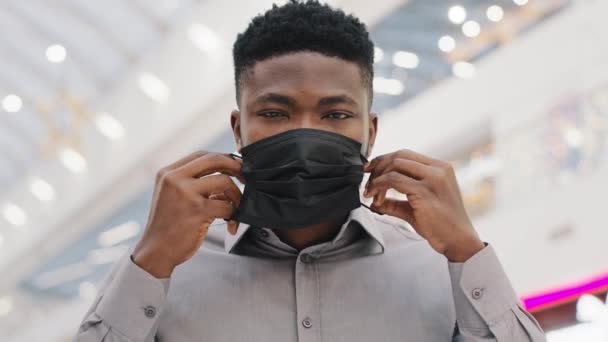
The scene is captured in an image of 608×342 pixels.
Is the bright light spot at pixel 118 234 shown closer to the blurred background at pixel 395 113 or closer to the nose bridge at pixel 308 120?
the blurred background at pixel 395 113

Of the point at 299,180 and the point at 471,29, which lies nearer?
the point at 299,180

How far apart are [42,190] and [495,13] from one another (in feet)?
25.8

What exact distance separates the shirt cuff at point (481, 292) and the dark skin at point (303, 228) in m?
0.03

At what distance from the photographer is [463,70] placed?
11.3 metres

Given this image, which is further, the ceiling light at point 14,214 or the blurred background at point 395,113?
the ceiling light at point 14,214

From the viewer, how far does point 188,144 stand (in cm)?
1181

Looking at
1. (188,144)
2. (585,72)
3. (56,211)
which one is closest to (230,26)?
(188,144)

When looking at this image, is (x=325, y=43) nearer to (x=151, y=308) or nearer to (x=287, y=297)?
(x=287, y=297)

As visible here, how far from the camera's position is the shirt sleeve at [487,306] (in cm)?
188

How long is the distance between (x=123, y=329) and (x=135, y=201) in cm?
1246

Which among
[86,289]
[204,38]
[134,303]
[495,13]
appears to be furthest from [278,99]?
[86,289]

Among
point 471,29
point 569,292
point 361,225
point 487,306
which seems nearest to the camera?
point 487,306

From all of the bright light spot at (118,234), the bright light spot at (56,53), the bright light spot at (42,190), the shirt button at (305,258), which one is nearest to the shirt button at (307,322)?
the shirt button at (305,258)

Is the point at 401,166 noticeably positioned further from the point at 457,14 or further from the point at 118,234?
the point at 118,234
